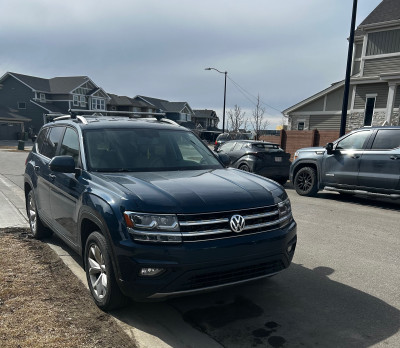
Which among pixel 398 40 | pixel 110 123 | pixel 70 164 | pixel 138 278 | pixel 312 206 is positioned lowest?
pixel 312 206

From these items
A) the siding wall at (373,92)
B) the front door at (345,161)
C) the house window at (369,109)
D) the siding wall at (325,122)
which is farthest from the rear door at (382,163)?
the siding wall at (325,122)

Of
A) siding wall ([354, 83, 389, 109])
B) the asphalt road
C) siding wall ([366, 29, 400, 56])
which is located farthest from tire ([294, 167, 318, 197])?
siding wall ([366, 29, 400, 56])

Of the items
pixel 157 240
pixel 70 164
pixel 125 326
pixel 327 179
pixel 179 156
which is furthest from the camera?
pixel 327 179

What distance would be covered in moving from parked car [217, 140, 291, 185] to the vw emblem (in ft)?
28.1

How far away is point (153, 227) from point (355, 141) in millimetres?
7555

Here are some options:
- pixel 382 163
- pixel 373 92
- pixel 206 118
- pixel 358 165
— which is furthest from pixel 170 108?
pixel 382 163

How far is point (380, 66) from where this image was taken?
2102 cm

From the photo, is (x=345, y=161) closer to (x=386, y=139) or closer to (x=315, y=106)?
(x=386, y=139)

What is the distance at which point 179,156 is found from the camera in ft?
14.5

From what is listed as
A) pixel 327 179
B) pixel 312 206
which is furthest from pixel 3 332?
pixel 327 179

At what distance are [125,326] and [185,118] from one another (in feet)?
252

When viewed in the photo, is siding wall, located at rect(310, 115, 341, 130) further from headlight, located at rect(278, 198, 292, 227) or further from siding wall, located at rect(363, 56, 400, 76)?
headlight, located at rect(278, 198, 292, 227)

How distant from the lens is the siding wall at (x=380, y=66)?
2038 cm

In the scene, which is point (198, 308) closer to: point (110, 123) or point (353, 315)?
point (353, 315)
